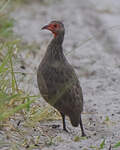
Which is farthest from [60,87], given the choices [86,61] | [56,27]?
[86,61]

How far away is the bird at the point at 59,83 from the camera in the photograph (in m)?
4.31

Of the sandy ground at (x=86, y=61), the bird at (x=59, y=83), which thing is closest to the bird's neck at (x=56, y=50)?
the bird at (x=59, y=83)

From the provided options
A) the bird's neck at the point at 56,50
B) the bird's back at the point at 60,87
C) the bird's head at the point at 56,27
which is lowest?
the bird's back at the point at 60,87

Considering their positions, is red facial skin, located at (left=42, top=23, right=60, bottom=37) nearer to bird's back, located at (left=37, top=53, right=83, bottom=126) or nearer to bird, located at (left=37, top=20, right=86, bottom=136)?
bird, located at (left=37, top=20, right=86, bottom=136)

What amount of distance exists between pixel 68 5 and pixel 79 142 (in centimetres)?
804

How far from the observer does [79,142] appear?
13.7 ft

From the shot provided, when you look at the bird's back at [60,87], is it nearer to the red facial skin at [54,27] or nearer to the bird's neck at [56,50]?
the bird's neck at [56,50]


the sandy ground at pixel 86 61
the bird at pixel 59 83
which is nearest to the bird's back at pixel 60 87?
the bird at pixel 59 83

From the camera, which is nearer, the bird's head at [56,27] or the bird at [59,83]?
the bird at [59,83]

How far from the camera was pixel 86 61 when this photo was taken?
7.72 meters

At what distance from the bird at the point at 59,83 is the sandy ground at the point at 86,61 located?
226mm

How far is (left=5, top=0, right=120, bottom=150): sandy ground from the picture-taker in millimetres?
4543

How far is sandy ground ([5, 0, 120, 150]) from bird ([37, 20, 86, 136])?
226 millimetres

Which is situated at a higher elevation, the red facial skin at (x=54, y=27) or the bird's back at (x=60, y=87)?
the red facial skin at (x=54, y=27)
